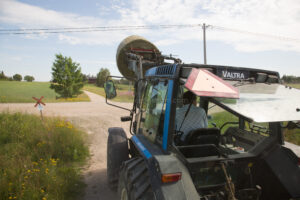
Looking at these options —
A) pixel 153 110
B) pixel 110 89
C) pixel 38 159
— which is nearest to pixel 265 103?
pixel 153 110

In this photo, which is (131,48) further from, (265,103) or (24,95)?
(24,95)

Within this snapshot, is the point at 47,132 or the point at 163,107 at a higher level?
the point at 163,107

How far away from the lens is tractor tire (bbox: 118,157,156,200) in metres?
2.01

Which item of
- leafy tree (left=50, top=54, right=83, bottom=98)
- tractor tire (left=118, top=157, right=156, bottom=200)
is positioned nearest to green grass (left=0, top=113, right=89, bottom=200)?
tractor tire (left=118, top=157, right=156, bottom=200)

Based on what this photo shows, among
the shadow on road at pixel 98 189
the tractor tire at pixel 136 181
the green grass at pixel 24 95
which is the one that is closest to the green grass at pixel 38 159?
the shadow on road at pixel 98 189

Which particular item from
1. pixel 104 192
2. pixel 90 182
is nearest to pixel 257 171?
pixel 104 192

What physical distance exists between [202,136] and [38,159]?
4609 millimetres

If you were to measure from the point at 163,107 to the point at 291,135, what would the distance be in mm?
7129

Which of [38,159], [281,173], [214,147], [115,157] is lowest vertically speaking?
[38,159]

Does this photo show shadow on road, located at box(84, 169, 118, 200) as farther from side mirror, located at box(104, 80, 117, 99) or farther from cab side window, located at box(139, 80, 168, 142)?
side mirror, located at box(104, 80, 117, 99)

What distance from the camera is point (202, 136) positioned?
97.3 inches

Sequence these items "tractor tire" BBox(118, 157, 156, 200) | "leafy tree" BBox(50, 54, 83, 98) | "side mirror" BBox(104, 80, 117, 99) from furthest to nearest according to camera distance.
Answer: "leafy tree" BBox(50, 54, 83, 98) < "side mirror" BBox(104, 80, 117, 99) < "tractor tire" BBox(118, 157, 156, 200)

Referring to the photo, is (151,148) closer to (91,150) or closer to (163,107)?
(163,107)

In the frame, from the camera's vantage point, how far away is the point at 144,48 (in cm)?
569
